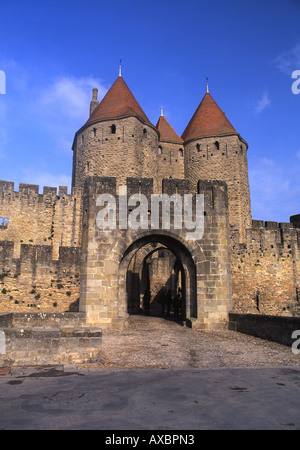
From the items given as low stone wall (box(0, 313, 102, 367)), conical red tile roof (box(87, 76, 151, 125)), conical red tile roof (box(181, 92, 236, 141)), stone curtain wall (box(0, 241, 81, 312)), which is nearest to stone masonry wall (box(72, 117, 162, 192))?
conical red tile roof (box(87, 76, 151, 125))

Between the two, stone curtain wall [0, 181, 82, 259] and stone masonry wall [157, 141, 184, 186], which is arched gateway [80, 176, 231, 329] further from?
stone masonry wall [157, 141, 184, 186]

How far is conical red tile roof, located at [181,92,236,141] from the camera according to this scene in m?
28.5

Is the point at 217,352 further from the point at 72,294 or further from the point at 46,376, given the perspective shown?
the point at 72,294

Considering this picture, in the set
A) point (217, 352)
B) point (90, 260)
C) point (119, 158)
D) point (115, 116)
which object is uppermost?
point (115, 116)

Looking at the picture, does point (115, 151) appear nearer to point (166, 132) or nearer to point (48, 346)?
point (166, 132)

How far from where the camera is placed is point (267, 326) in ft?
27.8

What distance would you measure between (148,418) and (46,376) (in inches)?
82.3

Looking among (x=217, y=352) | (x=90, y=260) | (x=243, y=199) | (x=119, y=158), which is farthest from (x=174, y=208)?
(x=243, y=199)

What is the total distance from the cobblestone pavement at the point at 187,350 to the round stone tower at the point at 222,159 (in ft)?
57.9

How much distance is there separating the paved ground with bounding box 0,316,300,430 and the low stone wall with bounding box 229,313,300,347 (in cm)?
111

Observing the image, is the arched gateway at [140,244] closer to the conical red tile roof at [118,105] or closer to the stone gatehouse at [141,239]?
the stone gatehouse at [141,239]

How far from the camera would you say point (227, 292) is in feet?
33.5

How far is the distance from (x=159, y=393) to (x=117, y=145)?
23.3 m

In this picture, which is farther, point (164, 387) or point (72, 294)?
point (72, 294)
